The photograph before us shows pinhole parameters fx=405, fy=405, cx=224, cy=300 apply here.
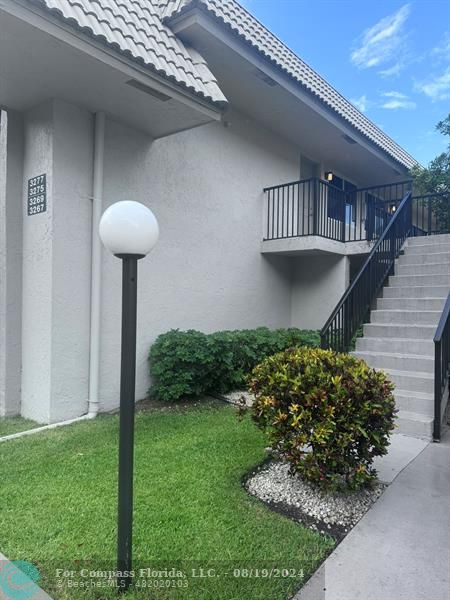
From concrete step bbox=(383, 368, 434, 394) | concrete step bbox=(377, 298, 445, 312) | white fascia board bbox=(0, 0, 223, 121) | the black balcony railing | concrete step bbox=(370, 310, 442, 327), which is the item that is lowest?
concrete step bbox=(383, 368, 434, 394)

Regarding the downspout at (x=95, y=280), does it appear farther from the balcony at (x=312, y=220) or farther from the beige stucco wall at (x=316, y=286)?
the beige stucco wall at (x=316, y=286)

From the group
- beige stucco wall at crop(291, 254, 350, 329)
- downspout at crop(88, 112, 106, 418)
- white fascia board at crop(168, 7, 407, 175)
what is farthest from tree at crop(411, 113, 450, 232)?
downspout at crop(88, 112, 106, 418)

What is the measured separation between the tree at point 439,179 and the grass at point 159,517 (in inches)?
333

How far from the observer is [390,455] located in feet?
12.7

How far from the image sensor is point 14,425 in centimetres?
496

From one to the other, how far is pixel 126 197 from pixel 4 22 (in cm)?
246

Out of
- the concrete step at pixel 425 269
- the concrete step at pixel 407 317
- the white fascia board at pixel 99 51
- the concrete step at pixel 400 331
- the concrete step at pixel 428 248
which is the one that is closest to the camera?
the white fascia board at pixel 99 51

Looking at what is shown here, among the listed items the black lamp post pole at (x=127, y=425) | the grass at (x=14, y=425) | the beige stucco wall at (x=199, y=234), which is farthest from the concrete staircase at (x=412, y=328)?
the grass at (x=14, y=425)

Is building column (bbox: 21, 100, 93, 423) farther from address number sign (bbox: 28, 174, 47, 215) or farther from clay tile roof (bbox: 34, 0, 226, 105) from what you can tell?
clay tile roof (bbox: 34, 0, 226, 105)

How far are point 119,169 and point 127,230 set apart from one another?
3.91m

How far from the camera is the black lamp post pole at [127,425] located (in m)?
2.11

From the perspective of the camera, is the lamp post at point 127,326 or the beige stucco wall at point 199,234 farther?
the beige stucco wall at point 199,234

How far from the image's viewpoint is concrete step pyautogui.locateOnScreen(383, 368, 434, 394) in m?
Result: 4.77

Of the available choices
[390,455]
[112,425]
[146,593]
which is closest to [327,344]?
[390,455]
